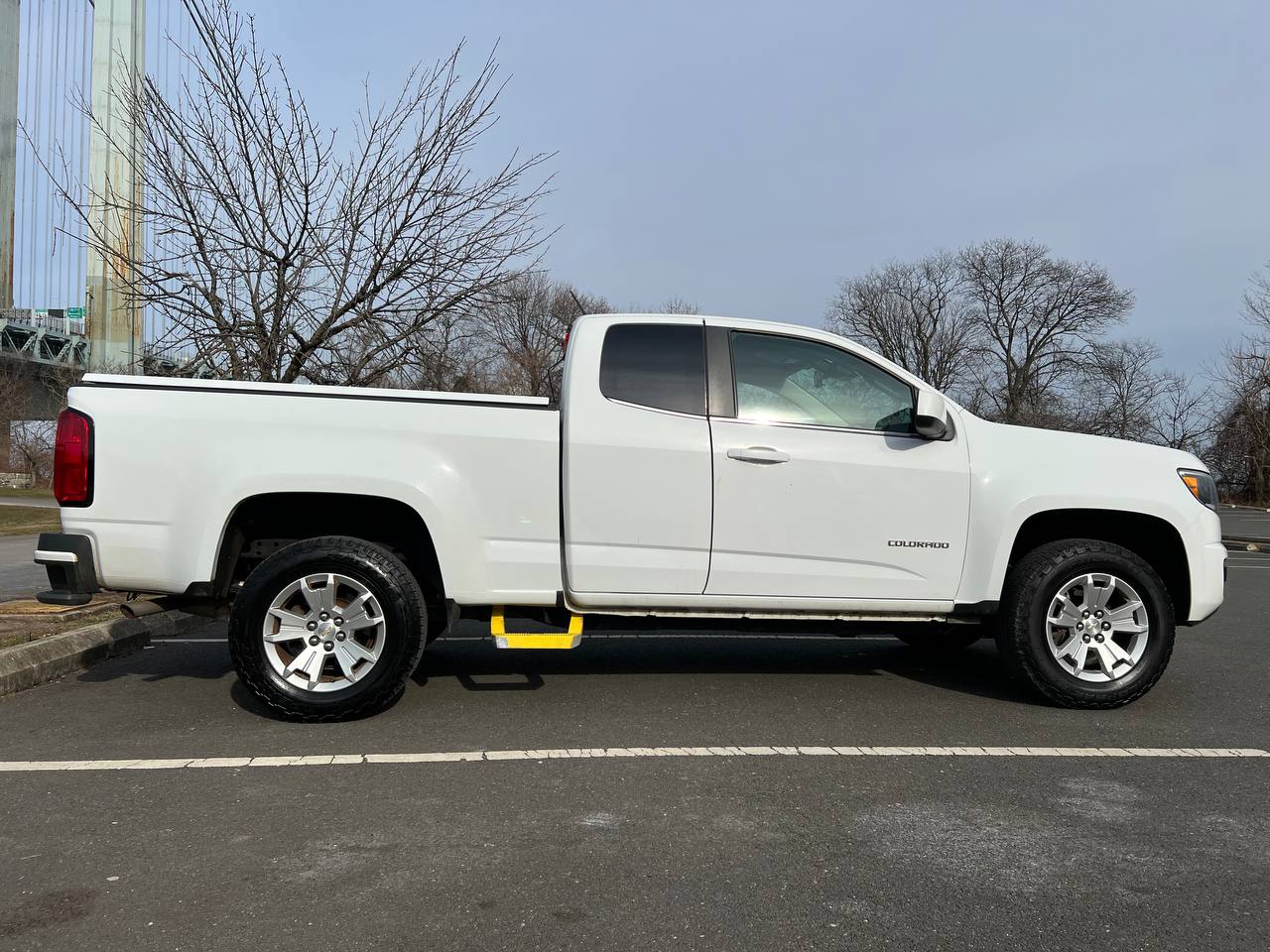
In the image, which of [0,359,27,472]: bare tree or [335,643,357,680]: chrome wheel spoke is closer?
[335,643,357,680]: chrome wheel spoke

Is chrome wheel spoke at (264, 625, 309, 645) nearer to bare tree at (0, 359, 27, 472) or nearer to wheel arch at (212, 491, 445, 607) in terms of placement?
wheel arch at (212, 491, 445, 607)

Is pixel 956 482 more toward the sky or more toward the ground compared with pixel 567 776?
more toward the sky

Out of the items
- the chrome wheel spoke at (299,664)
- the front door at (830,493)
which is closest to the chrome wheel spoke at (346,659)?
the chrome wheel spoke at (299,664)

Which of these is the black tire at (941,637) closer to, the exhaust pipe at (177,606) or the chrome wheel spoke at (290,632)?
the chrome wheel spoke at (290,632)

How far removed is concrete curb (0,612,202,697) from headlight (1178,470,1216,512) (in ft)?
21.5

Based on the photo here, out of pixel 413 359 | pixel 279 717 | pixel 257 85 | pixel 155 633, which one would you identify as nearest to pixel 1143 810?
pixel 279 717

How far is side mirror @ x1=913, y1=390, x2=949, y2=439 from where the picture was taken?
16.1 feet

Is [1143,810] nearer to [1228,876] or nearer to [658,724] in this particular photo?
[1228,876]

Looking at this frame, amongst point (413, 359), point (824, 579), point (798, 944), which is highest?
point (413, 359)

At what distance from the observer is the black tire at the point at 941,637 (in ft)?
18.0

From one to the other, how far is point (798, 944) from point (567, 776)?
1.52m

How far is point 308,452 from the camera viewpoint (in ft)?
15.2

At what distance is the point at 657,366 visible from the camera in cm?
501

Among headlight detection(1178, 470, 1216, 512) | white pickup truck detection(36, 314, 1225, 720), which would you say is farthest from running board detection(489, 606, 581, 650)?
headlight detection(1178, 470, 1216, 512)
